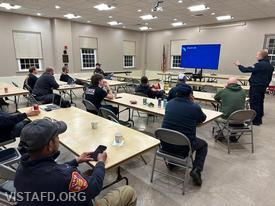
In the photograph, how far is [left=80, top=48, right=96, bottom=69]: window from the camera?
9.98 metres

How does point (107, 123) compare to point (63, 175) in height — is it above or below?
below

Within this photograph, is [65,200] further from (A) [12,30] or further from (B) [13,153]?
(A) [12,30]

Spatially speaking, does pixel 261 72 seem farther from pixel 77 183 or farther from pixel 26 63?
pixel 26 63

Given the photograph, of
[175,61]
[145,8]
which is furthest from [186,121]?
[175,61]

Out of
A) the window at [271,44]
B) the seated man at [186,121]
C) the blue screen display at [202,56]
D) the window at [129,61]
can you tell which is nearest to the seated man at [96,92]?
the seated man at [186,121]

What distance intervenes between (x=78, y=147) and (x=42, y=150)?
2.35ft

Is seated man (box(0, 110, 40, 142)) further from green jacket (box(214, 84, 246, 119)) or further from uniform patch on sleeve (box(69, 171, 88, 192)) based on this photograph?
green jacket (box(214, 84, 246, 119))

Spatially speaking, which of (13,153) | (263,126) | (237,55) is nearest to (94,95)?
(13,153)

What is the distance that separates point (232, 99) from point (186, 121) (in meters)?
1.47

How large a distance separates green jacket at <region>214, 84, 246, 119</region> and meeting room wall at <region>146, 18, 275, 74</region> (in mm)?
6718

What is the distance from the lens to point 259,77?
4152mm

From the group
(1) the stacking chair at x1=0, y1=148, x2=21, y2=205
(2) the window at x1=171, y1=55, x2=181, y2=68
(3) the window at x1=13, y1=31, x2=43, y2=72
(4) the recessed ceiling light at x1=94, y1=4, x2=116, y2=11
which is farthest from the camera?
(2) the window at x1=171, y1=55, x2=181, y2=68

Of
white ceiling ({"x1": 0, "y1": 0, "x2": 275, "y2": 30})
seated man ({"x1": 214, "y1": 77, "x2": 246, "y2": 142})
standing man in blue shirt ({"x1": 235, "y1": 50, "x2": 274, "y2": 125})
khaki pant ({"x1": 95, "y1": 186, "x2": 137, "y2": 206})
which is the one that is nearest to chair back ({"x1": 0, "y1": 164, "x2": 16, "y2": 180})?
khaki pant ({"x1": 95, "y1": 186, "x2": 137, "y2": 206})

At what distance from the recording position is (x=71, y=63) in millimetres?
9258
